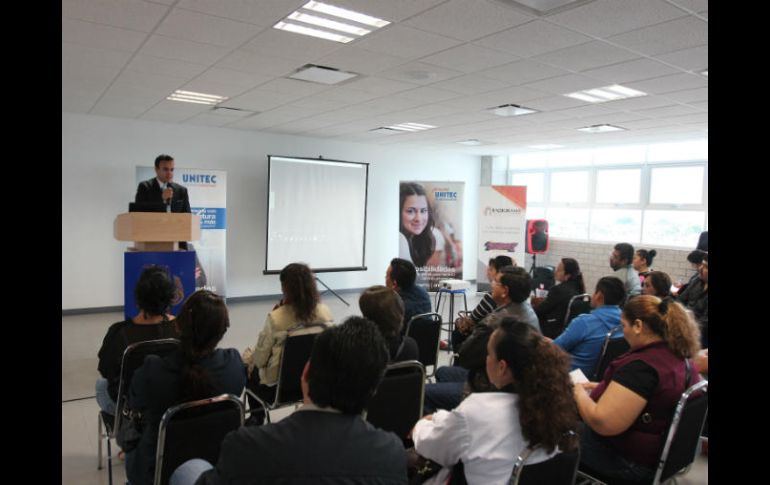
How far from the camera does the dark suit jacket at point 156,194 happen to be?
14.5 feet

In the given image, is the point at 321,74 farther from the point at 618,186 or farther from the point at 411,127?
the point at 618,186

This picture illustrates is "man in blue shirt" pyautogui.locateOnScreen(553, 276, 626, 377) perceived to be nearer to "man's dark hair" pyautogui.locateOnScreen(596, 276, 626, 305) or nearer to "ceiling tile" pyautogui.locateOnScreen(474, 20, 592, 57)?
"man's dark hair" pyautogui.locateOnScreen(596, 276, 626, 305)

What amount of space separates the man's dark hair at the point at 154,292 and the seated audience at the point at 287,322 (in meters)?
0.55

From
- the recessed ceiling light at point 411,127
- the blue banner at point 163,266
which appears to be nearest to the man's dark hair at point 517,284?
the blue banner at point 163,266

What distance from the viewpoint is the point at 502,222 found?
9.03 metres

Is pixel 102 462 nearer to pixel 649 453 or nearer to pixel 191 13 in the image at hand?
pixel 191 13

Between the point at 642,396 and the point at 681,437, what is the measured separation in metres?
0.26

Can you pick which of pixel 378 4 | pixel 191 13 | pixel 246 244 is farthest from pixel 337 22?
pixel 246 244

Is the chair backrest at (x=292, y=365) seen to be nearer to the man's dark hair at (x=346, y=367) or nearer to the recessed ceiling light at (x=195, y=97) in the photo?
the man's dark hair at (x=346, y=367)

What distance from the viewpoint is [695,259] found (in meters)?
5.84

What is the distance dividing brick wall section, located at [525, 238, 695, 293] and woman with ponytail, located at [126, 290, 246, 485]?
801 cm

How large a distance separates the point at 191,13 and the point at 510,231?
6.85 meters

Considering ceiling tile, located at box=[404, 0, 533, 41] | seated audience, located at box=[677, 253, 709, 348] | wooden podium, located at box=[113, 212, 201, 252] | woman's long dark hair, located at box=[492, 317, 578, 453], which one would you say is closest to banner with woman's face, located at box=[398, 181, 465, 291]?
seated audience, located at box=[677, 253, 709, 348]

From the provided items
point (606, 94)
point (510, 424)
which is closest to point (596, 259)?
point (606, 94)
